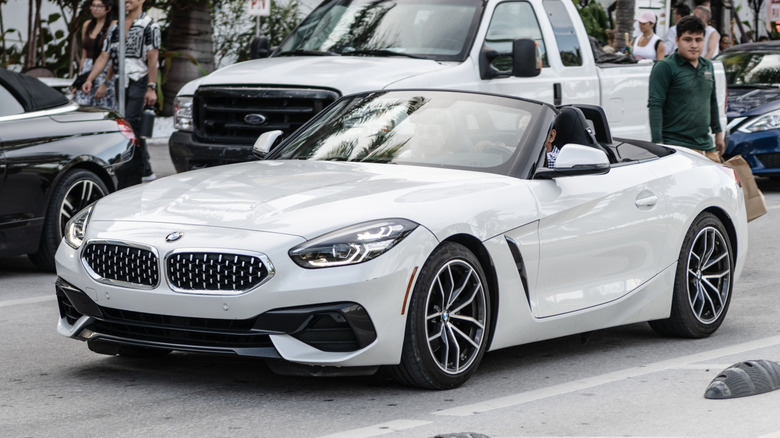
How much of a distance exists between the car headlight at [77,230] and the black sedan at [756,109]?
1056 centimetres

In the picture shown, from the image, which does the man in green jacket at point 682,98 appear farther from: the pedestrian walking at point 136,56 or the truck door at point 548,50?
the pedestrian walking at point 136,56

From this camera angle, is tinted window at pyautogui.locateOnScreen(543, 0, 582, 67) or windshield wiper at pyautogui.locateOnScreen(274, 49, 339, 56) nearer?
windshield wiper at pyautogui.locateOnScreen(274, 49, 339, 56)

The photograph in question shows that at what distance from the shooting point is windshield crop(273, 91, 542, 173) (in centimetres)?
696

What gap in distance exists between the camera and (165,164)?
17.7m

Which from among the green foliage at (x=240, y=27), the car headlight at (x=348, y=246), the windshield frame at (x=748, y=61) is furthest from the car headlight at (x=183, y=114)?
the green foliage at (x=240, y=27)

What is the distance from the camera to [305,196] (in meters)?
6.17

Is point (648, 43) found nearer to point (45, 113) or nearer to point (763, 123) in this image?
point (763, 123)

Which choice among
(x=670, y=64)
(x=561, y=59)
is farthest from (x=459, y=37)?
(x=670, y=64)

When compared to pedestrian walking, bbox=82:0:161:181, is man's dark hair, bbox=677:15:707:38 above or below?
above

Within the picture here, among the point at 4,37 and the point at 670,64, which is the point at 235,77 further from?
the point at 4,37

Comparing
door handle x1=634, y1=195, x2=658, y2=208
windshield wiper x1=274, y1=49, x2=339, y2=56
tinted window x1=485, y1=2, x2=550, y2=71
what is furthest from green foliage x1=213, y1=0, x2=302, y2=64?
door handle x1=634, y1=195, x2=658, y2=208

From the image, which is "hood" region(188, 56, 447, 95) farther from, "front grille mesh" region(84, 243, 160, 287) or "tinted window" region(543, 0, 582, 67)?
"front grille mesh" region(84, 243, 160, 287)

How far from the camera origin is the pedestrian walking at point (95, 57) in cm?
1414

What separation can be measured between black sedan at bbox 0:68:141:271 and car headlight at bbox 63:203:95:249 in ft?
9.41
